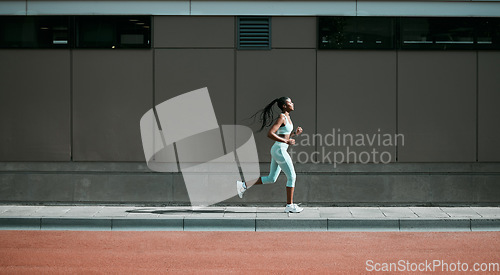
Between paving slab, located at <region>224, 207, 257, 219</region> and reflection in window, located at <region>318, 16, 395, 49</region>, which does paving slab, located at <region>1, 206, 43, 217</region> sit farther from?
reflection in window, located at <region>318, 16, 395, 49</region>

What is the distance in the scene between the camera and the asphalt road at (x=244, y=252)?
7281 mm

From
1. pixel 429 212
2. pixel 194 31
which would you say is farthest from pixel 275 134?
pixel 429 212

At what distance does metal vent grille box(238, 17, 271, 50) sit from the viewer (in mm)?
12242

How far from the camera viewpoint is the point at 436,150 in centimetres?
→ 1231

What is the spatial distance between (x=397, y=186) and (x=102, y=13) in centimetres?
622

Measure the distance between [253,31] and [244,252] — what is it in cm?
523

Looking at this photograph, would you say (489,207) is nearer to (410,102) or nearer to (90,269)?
(410,102)

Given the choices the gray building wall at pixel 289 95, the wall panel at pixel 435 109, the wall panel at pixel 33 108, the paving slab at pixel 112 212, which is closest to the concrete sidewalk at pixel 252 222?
the paving slab at pixel 112 212

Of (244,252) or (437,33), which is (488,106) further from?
(244,252)

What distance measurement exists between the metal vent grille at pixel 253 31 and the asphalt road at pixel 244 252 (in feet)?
13.2

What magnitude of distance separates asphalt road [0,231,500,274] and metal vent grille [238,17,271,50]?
4.03m

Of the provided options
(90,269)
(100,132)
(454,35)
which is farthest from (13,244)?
(454,35)

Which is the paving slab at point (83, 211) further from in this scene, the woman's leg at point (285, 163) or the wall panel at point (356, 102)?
the wall panel at point (356, 102)

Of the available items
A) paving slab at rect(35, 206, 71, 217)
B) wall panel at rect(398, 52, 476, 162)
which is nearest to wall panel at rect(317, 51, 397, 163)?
wall panel at rect(398, 52, 476, 162)
